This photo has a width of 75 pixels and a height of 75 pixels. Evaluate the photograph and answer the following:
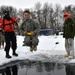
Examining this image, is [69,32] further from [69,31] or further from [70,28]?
[70,28]

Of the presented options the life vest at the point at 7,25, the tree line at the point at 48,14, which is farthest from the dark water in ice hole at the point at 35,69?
the tree line at the point at 48,14

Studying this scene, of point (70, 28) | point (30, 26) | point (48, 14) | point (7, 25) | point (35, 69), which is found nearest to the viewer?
point (35, 69)

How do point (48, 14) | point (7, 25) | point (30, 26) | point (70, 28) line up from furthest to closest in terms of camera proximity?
point (48, 14)
point (30, 26)
point (70, 28)
point (7, 25)

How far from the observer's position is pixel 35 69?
277 inches

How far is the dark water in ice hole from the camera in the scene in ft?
21.3

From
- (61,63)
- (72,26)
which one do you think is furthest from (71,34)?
(61,63)

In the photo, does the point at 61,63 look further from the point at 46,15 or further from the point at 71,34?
the point at 46,15

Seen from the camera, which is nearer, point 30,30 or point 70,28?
point 70,28

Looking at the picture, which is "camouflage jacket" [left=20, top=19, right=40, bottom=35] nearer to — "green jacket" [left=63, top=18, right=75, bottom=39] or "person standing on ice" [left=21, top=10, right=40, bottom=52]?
"person standing on ice" [left=21, top=10, right=40, bottom=52]

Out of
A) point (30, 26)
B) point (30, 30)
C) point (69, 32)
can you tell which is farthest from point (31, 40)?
point (69, 32)

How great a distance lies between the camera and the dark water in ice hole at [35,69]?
6.50 metres

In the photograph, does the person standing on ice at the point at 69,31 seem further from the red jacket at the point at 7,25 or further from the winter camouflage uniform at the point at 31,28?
the red jacket at the point at 7,25

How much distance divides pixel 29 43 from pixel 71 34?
2114 millimetres

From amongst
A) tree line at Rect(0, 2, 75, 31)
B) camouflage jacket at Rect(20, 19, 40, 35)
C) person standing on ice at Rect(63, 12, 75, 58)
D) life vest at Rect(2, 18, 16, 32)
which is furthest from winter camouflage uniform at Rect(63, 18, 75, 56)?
tree line at Rect(0, 2, 75, 31)
